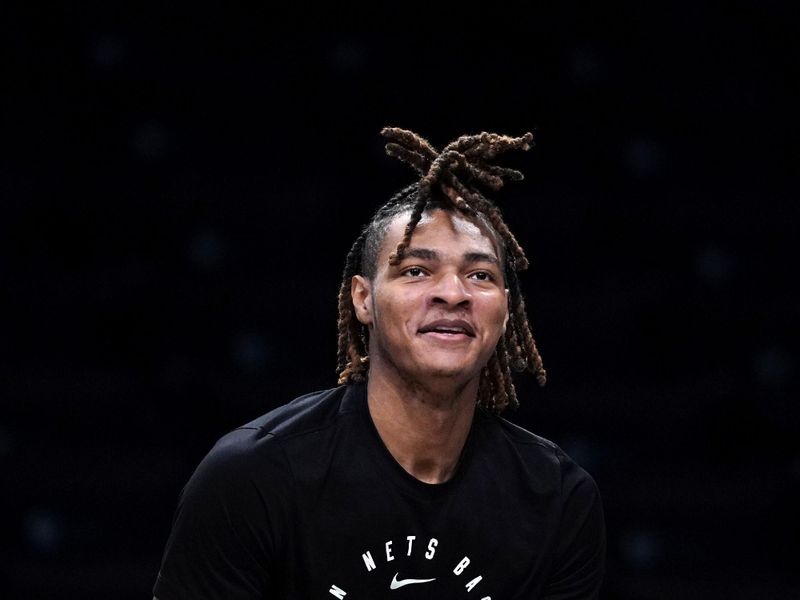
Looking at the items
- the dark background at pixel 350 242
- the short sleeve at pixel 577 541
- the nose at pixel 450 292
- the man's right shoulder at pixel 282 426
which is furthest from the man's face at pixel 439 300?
the dark background at pixel 350 242

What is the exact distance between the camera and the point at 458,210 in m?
2.14

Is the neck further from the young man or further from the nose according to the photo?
the nose

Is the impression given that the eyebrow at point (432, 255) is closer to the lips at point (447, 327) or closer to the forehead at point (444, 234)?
the forehead at point (444, 234)

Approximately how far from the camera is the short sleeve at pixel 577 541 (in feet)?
7.25

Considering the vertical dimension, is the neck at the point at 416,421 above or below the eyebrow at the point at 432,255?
below

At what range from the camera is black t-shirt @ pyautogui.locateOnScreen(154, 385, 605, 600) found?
6.60ft

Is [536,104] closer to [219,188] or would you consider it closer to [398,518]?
[219,188]

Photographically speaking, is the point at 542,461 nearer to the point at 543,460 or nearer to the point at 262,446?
the point at 543,460

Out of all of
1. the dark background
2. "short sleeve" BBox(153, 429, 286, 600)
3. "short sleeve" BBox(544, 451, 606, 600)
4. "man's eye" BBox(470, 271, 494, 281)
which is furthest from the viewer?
the dark background

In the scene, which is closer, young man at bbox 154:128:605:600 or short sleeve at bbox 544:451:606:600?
young man at bbox 154:128:605:600

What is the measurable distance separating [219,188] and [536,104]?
100cm

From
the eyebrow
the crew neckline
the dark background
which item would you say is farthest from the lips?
the dark background

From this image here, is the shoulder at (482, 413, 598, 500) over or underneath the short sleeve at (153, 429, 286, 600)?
over

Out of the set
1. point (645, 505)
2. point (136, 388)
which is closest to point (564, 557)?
point (645, 505)
